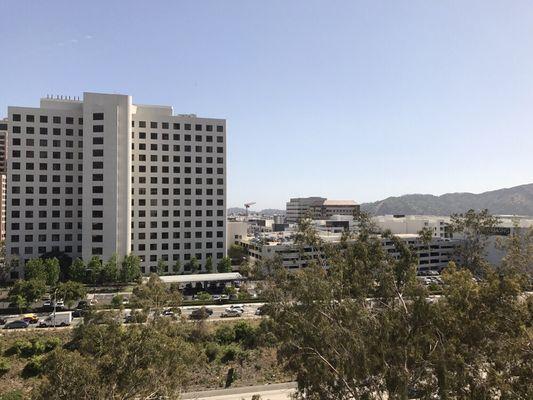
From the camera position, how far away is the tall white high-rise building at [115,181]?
62.1m

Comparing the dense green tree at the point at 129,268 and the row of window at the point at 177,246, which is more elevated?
the row of window at the point at 177,246

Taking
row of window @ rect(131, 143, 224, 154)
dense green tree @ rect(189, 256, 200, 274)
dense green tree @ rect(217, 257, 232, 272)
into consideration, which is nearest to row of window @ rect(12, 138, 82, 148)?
row of window @ rect(131, 143, 224, 154)

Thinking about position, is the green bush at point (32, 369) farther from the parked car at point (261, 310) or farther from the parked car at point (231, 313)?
the parked car at point (231, 313)

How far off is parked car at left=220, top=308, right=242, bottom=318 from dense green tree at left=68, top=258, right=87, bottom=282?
24680 mm

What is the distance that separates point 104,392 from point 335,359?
9.53 metres

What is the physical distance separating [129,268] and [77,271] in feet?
23.2

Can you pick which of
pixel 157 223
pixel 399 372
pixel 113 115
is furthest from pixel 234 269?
pixel 399 372

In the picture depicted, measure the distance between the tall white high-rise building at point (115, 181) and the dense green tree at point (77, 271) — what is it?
4.22m

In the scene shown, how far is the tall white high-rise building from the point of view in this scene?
62.1 metres

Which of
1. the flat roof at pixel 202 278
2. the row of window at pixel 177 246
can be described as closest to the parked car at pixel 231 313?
the flat roof at pixel 202 278

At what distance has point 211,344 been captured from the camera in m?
36.0

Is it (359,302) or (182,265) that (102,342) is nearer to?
(359,302)

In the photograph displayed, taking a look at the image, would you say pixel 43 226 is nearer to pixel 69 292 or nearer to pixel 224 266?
pixel 69 292

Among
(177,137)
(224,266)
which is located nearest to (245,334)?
(224,266)
